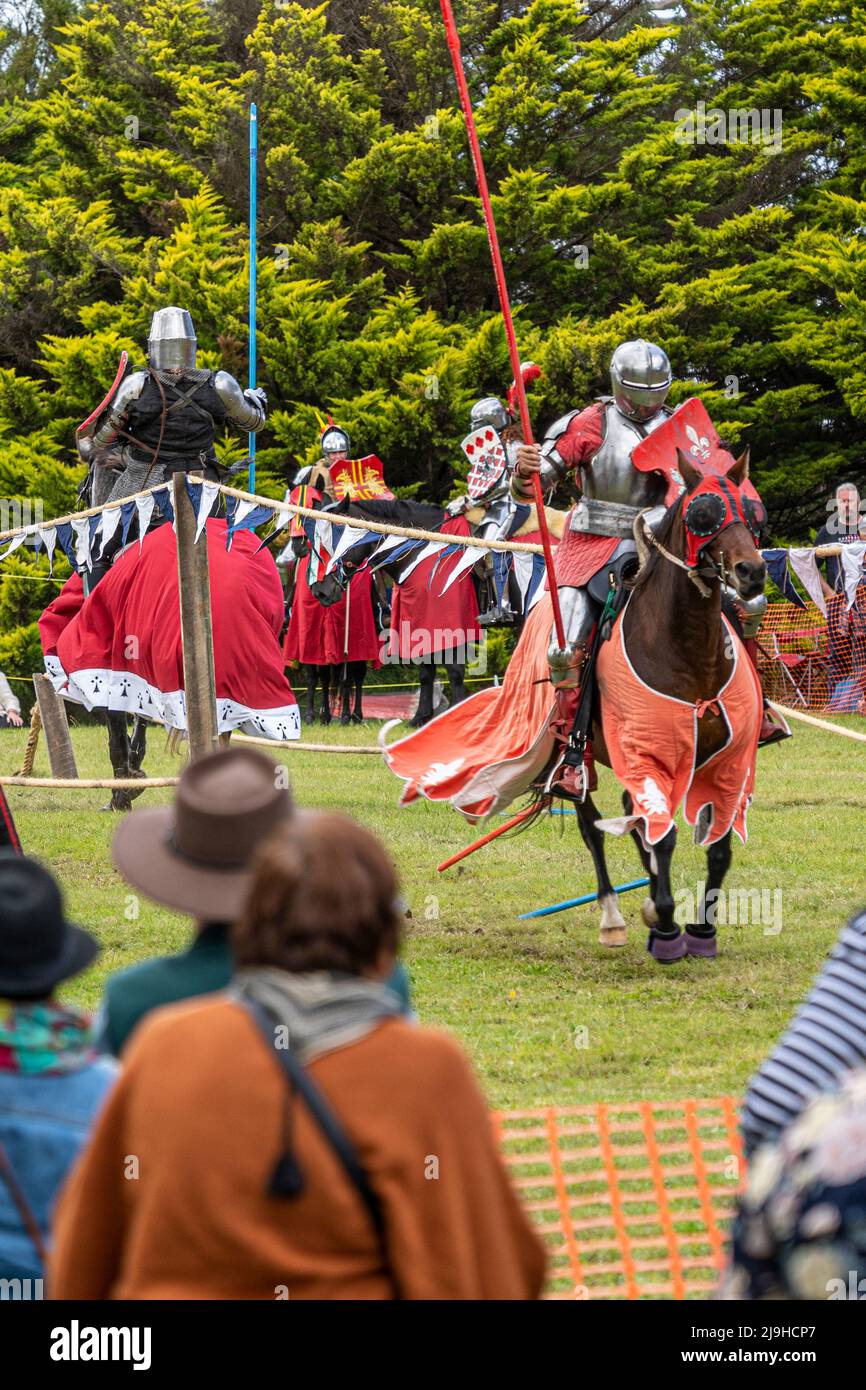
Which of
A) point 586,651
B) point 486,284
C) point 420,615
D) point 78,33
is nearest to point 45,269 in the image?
point 78,33

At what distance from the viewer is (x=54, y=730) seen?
10.8 m

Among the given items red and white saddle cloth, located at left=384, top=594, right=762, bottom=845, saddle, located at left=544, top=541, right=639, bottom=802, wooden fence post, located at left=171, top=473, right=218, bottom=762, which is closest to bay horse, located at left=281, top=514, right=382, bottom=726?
wooden fence post, located at left=171, top=473, right=218, bottom=762

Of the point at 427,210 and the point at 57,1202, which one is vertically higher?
the point at 427,210

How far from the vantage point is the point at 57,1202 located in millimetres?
2545

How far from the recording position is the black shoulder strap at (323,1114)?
203 cm

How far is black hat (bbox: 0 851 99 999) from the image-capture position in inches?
99.2

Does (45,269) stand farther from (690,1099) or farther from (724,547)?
(690,1099)

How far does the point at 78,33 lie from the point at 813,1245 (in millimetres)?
21059

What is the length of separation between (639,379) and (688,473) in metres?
0.81

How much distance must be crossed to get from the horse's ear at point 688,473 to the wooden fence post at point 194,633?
2.30m

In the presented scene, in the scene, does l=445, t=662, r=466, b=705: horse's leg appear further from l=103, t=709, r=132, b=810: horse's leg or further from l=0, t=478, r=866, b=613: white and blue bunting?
l=103, t=709, r=132, b=810: horse's leg

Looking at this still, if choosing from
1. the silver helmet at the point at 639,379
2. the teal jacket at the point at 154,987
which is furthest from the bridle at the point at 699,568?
the teal jacket at the point at 154,987

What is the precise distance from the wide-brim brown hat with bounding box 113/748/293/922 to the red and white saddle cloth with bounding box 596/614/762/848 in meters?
3.76

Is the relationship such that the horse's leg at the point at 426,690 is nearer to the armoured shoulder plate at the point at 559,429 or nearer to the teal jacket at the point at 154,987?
the armoured shoulder plate at the point at 559,429
